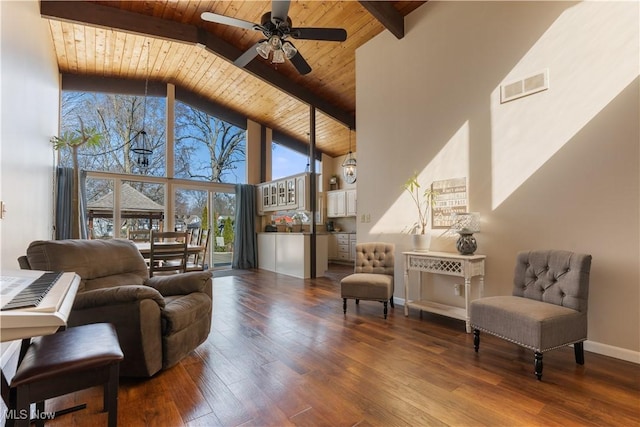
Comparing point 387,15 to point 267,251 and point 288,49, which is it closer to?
point 288,49

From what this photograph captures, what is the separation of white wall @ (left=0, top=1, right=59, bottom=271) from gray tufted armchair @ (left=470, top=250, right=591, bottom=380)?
10.8ft

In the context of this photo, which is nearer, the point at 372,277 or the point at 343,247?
the point at 372,277

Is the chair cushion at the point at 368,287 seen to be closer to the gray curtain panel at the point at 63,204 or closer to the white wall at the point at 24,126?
the white wall at the point at 24,126

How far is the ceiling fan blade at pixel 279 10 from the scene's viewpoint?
260 centimetres

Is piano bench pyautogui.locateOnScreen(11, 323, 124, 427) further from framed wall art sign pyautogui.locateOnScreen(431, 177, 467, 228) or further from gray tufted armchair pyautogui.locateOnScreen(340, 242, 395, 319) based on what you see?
framed wall art sign pyautogui.locateOnScreen(431, 177, 467, 228)

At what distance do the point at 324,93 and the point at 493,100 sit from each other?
12.0ft

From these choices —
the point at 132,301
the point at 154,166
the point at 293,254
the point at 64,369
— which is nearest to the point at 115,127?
the point at 154,166

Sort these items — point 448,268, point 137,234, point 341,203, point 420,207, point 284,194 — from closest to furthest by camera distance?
point 448,268
point 420,207
point 137,234
point 284,194
point 341,203

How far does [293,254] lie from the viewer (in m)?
6.13

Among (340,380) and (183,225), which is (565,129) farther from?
(183,225)

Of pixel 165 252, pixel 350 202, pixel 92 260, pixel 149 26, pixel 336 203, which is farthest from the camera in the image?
pixel 336 203

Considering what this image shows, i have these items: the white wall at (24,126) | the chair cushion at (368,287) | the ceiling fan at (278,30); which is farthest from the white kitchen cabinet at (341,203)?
the white wall at (24,126)

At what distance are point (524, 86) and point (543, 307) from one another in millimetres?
2046

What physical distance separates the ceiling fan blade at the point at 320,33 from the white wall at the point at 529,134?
4.25 ft
